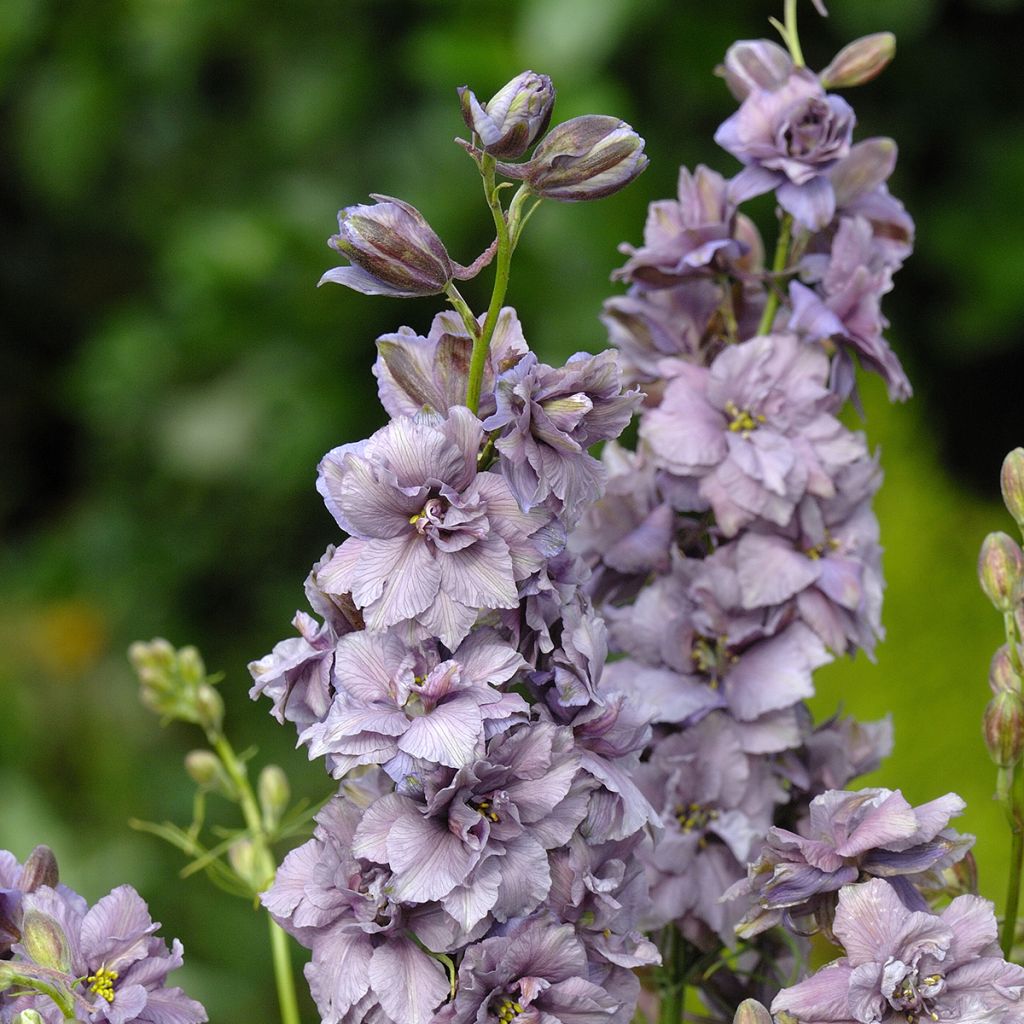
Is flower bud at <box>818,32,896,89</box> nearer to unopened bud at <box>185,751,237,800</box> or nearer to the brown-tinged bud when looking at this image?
the brown-tinged bud

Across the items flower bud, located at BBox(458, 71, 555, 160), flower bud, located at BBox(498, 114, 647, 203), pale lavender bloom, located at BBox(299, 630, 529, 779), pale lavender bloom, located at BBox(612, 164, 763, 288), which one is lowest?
pale lavender bloom, located at BBox(299, 630, 529, 779)

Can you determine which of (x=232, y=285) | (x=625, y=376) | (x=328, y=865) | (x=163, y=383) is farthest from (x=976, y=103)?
(x=328, y=865)

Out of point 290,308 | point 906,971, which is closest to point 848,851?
point 906,971

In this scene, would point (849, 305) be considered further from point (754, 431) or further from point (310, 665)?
point (310, 665)

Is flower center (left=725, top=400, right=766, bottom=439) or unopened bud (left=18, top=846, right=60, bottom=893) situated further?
flower center (left=725, top=400, right=766, bottom=439)

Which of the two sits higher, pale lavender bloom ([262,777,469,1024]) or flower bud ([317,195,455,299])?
flower bud ([317,195,455,299])

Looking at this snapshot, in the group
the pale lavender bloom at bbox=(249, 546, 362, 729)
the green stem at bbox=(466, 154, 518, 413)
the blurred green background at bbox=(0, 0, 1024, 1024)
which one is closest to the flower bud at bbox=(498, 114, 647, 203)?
the green stem at bbox=(466, 154, 518, 413)

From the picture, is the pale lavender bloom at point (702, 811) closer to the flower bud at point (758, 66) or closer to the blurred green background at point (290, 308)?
the flower bud at point (758, 66)

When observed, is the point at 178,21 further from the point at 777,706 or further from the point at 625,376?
the point at 777,706
